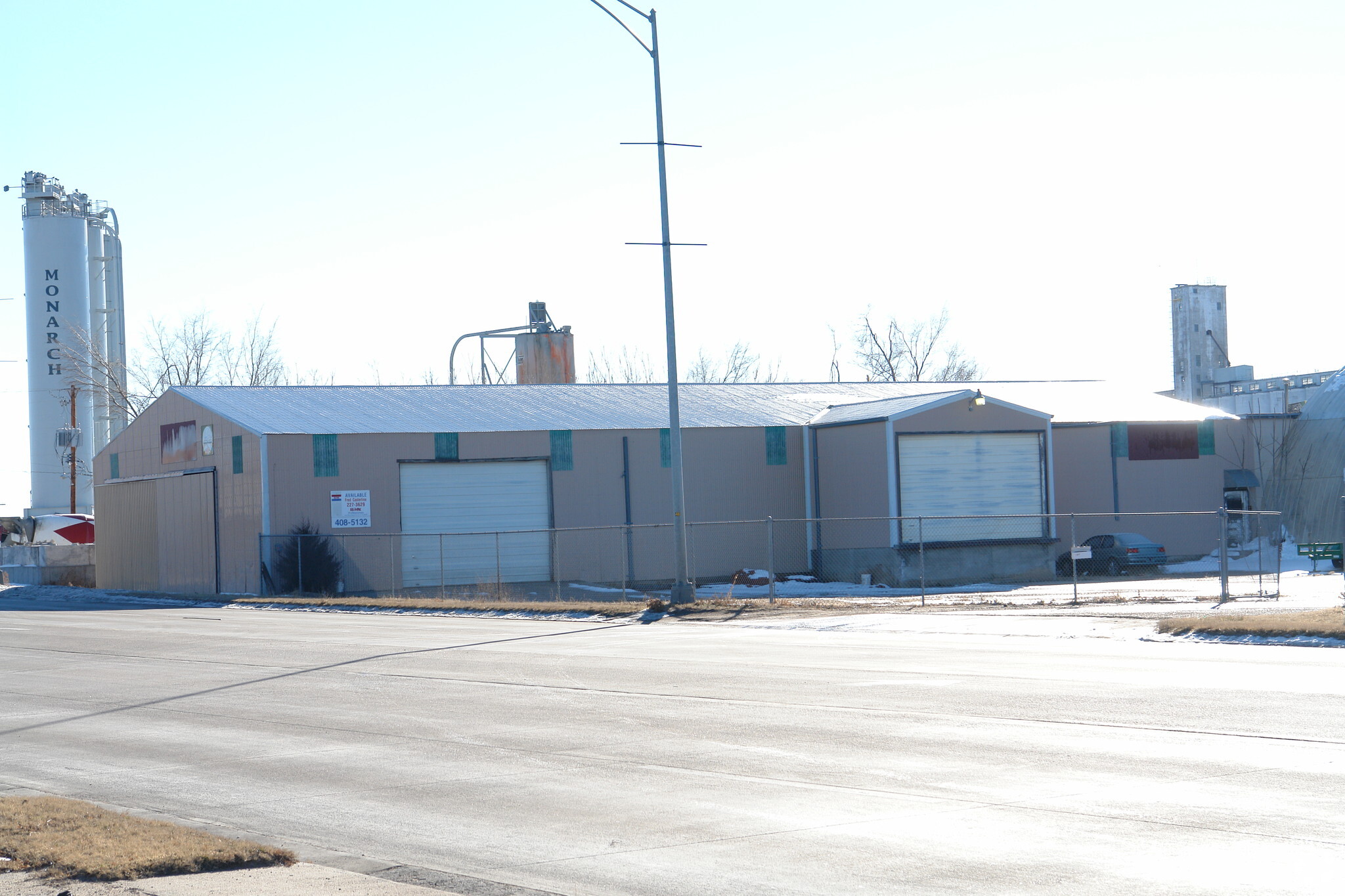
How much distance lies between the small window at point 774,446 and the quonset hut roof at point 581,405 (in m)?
0.40

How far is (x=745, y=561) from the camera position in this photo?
4194cm

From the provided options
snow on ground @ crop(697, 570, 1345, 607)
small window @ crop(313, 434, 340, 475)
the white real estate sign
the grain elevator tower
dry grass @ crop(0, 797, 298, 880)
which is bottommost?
snow on ground @ crop(697, 570, 1345, 607)

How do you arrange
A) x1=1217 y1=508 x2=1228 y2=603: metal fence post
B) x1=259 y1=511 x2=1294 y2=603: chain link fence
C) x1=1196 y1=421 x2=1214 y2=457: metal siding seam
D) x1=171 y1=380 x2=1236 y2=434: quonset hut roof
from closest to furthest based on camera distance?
x1=1217 y1=508 x2=1228 y2=603: metal fence post → x1=259 y1=511 x2=1294 y2=603: chain link fence → x1=171 y1=380 x2=1236 y2=434: quonset hut roof → x1=1196 y1=421 x2=1214 y2=457: metal siding seam

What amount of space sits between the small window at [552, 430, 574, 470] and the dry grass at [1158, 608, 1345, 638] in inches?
891

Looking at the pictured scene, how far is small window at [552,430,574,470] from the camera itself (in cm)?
4084

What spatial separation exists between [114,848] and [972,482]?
115ft

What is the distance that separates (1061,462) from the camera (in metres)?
44.2

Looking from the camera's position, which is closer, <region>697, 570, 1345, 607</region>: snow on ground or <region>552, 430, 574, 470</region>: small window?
<region>697, 570, 1345, 607</region>: snow on ground

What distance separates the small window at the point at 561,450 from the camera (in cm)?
4084

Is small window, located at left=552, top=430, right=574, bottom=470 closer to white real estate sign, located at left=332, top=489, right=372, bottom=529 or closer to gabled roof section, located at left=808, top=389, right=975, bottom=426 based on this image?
white real estate sign, located at left=332, top=489, right=372, bottom=529

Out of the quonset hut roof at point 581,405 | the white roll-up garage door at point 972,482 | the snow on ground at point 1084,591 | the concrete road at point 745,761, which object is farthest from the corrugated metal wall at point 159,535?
the concrete road at point 745,761

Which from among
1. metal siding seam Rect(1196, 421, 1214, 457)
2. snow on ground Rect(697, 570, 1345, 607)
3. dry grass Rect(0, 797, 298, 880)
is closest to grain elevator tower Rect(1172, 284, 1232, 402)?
metal siding seam Rect(1196, 421, 1214, 457)

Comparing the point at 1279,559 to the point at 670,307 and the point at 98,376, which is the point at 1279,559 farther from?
the point at 98,376

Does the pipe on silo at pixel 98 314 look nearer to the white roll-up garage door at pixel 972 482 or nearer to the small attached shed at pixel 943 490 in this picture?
the small attached shed at pixel 943 490
